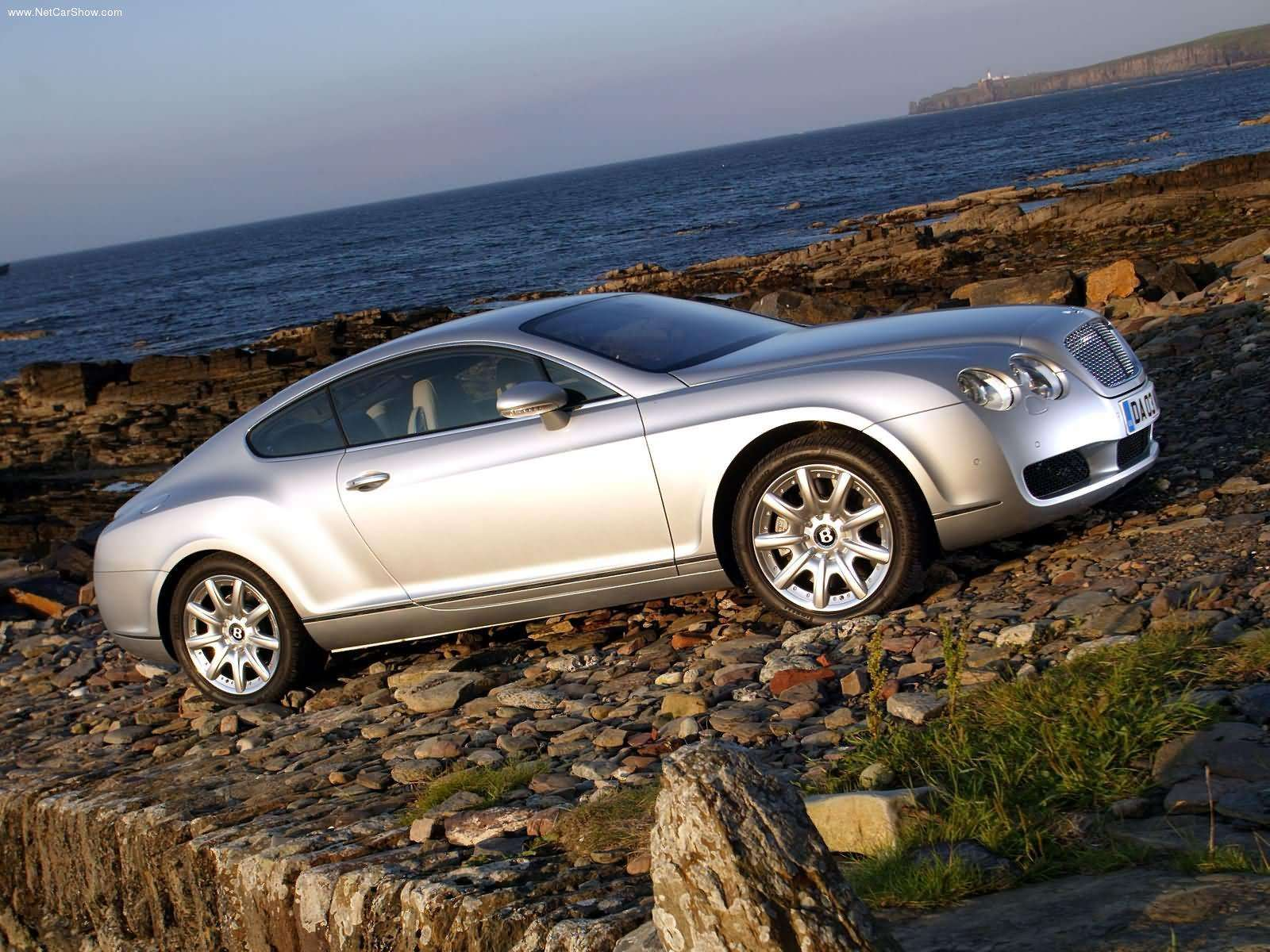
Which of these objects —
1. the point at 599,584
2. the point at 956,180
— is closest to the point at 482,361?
the point at 599,584

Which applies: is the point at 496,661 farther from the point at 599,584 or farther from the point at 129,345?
the point at 129,345

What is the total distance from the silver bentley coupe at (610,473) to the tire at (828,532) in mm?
10

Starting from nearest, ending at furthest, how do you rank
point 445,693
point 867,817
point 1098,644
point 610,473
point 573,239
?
point 867,817 → point 1098,644 → point 610,473 → point 445,693 → point 573,239

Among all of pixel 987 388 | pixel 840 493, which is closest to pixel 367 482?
pixel 840 493

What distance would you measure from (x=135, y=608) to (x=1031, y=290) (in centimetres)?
1247

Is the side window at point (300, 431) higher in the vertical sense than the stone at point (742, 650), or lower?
higher

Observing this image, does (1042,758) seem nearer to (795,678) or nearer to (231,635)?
(795,678)

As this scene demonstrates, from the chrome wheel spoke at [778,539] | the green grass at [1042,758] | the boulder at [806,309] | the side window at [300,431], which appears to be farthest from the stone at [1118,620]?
the boulder at [806,309]

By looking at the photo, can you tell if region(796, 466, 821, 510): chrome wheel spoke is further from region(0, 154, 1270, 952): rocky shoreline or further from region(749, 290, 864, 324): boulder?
region(749, 290, 864, 324): boulder

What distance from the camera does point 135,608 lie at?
6.46 meters

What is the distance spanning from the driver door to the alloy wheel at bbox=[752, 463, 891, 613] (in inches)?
17.7

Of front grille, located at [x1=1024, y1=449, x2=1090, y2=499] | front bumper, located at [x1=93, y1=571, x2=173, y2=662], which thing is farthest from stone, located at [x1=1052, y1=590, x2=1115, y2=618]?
front bumper, located at [x1=93, y1=571, x2=173, y2=662]

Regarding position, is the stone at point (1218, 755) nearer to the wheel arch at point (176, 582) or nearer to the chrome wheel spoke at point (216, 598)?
the wheel arch at point (176, 582)

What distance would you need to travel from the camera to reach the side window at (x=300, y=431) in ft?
19.9
